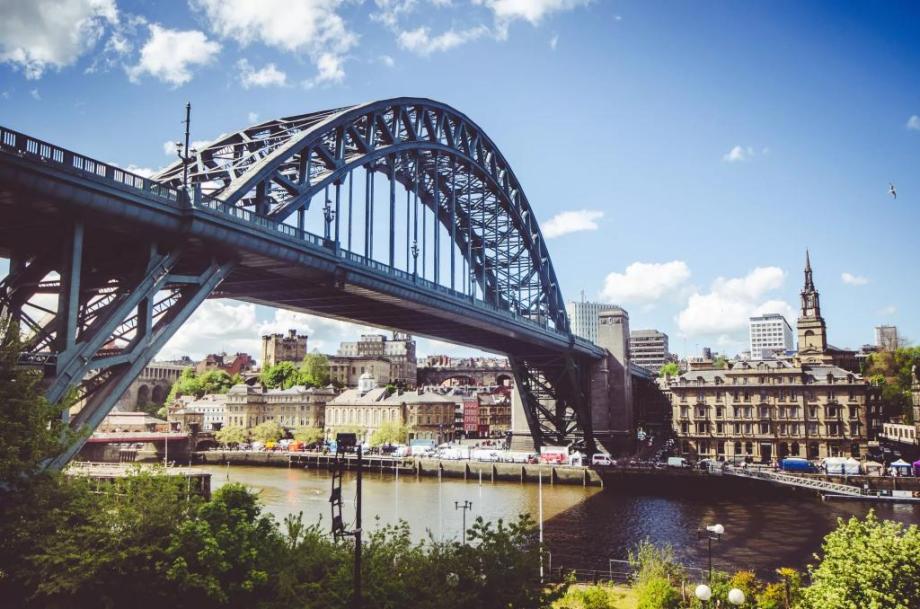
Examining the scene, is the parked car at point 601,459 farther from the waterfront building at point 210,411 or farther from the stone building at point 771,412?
the waterfront building at point 210,411

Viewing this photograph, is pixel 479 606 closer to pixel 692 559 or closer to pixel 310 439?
pixel 692 559

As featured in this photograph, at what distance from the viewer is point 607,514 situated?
5584 centimetres

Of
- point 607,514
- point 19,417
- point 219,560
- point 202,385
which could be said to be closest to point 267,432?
point 202,385

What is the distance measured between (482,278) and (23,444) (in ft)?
199

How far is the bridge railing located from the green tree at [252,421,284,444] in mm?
98147

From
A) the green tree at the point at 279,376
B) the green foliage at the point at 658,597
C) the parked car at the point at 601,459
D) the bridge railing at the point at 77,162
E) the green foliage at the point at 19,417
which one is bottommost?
the parked car at the point at 601,459

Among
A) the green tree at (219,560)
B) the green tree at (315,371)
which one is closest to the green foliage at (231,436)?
the green tree at (315,371)

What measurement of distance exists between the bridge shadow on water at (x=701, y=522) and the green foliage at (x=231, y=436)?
70291mm

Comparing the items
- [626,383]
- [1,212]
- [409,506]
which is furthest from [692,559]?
[626,383]

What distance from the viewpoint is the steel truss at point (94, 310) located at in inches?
827

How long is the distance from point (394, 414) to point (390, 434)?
749 centimetres

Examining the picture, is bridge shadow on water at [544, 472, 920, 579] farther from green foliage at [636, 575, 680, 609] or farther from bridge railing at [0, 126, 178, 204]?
bridge railing at [0, 126, 178, 204]

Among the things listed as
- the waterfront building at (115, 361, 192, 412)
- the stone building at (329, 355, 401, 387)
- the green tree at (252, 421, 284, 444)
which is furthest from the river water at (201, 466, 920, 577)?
the waterfront building at (115, 361, 192, 412)

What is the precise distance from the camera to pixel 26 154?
67.6 feet
